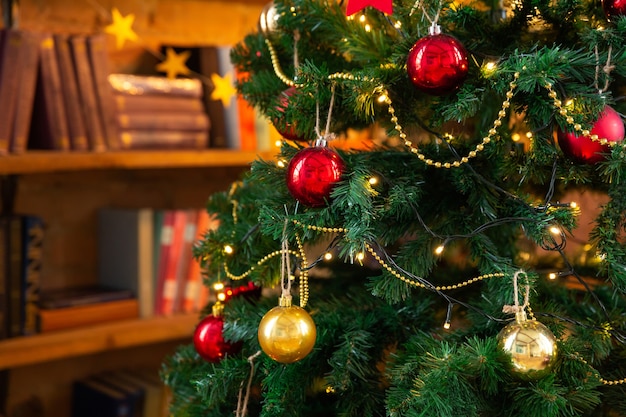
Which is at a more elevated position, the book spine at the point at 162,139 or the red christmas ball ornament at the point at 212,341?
the book spine at the point at 162,139

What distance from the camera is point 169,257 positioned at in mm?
1740

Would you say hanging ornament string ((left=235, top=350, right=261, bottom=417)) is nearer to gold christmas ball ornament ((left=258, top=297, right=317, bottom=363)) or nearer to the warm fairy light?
gold christmas ball ornament ((left=258, top=297, right=317, bottom=363))

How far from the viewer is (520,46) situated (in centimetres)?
79

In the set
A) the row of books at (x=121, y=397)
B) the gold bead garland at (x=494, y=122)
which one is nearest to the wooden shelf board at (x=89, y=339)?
the row of books at (x=121, y=397)

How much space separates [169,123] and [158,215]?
20 cm

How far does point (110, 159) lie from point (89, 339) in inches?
14.4

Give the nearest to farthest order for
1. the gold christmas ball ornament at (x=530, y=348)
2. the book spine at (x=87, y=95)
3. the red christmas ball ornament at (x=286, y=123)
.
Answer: the gold christmas ball ornament at (x=530, y=348) → the red christmas ball ornament at (x=286, y=123) → the book spine at (x=87, y=95)

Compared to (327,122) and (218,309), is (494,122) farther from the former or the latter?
(218,309)

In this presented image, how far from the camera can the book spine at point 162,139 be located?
1651 mm

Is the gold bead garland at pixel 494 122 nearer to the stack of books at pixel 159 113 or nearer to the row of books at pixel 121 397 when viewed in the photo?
the stack of books at pixel 159 113

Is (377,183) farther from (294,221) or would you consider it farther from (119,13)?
(119,13)

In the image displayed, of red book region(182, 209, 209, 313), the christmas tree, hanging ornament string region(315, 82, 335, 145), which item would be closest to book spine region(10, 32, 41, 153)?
red book region(182, 209, 209, 313)

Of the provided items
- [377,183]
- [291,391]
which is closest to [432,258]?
[377,183]

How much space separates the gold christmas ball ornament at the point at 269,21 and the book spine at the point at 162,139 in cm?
78
